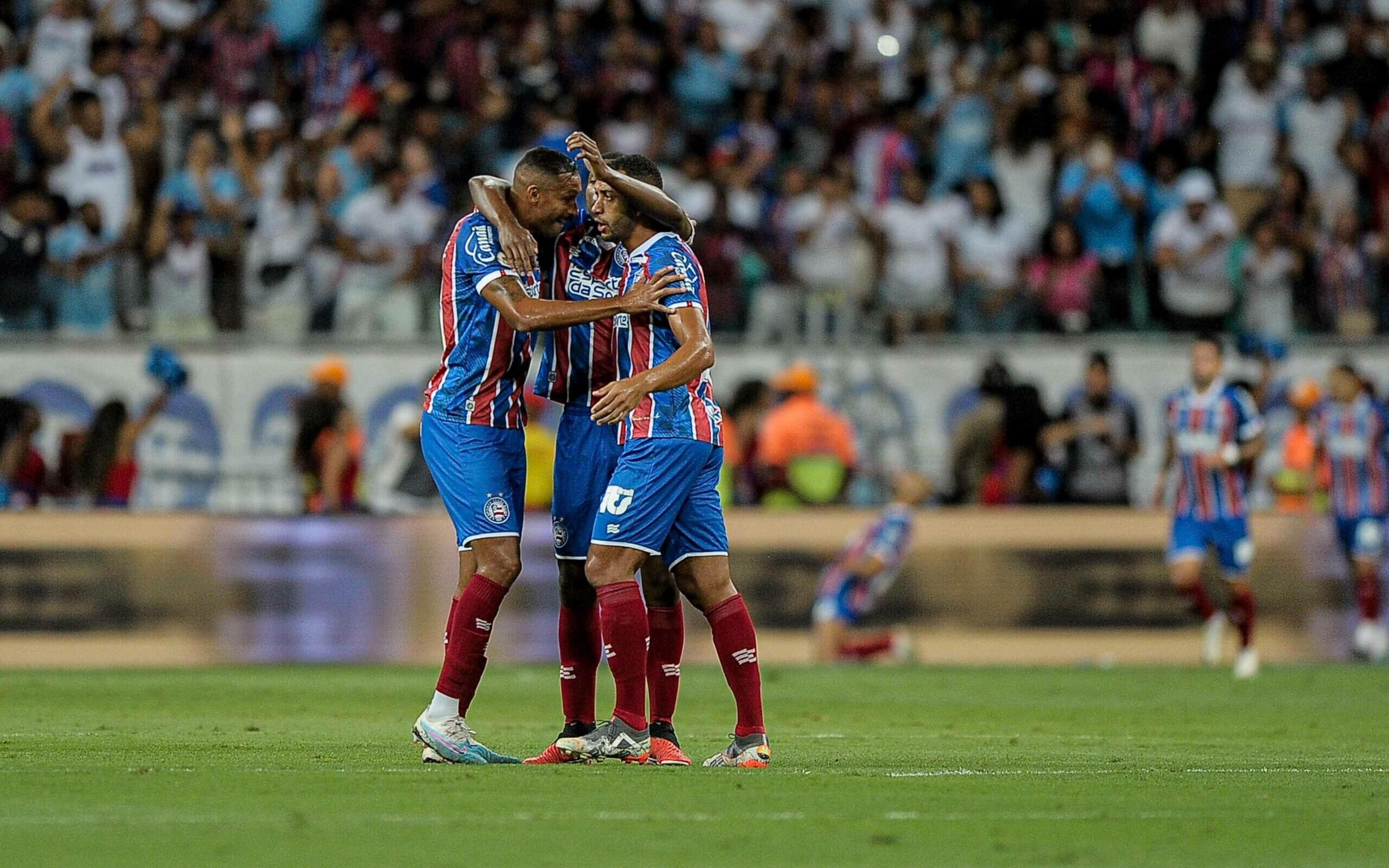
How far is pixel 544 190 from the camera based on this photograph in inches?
377

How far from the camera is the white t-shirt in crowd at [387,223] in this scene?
809 inches

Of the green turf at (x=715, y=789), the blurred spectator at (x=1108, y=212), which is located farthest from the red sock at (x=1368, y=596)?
the green turf at (x=715, y=789)

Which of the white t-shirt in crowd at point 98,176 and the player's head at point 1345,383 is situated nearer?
the player's head at point 1345,383

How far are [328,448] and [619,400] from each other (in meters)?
10.5

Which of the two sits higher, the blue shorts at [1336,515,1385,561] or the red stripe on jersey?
the red stripe on jersey

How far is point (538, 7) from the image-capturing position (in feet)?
77.9

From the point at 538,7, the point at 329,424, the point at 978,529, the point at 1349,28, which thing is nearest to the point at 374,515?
the point at 329,424

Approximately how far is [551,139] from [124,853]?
1552 cm

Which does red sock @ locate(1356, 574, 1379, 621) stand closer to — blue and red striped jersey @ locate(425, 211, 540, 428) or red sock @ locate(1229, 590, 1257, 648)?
red sock @ locate(1229, 590, 1257, 648)

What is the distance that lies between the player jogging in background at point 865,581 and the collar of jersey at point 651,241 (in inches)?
382

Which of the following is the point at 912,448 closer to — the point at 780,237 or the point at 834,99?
the point at 780,237

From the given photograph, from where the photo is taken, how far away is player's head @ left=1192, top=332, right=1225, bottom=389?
59.8 ft

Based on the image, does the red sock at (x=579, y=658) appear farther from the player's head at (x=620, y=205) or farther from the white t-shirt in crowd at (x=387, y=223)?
the white t-shirt in crowd at (x=387, y=223)

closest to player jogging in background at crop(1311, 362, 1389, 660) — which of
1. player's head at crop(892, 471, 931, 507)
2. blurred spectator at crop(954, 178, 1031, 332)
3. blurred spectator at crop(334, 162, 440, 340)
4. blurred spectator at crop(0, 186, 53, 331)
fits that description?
blurred spectator at crop(954, 178, 1031, 332)
